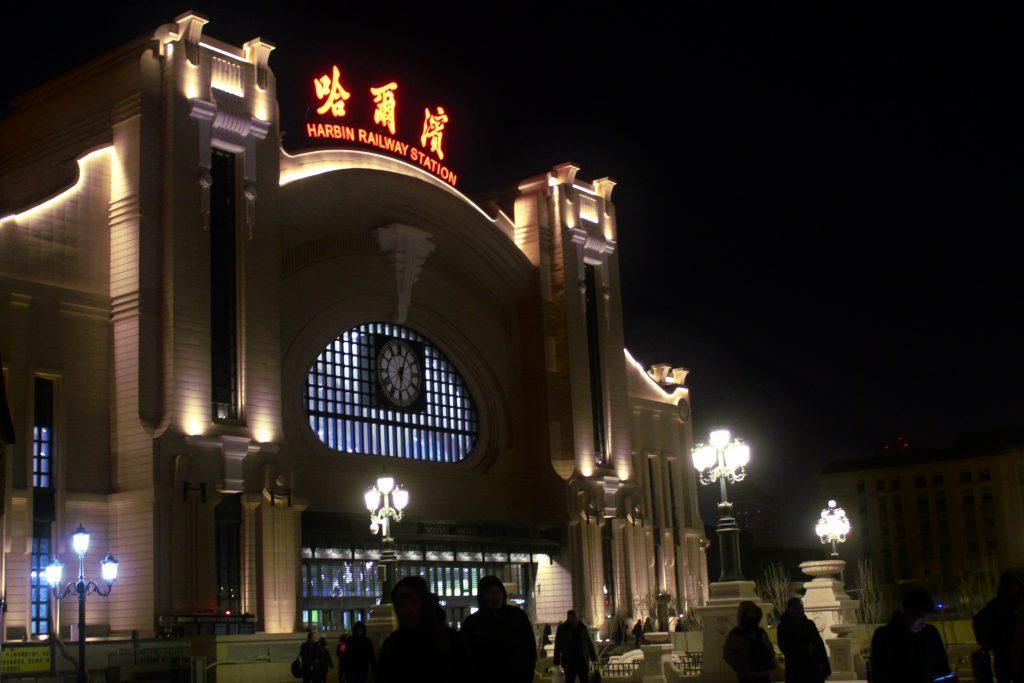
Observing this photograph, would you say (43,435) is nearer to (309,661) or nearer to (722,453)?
(309,661)

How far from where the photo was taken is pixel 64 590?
131 ft

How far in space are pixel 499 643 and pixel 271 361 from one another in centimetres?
3597

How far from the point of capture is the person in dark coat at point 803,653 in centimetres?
1678

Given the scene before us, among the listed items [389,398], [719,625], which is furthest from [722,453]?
[389,398]

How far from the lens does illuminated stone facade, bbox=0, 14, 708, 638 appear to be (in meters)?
41.8

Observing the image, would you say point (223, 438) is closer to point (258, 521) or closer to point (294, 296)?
point (258, 521)

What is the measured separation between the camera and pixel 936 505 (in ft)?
387

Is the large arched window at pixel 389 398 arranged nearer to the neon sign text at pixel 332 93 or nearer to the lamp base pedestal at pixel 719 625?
Result: the neon sign text at pixel 332 93

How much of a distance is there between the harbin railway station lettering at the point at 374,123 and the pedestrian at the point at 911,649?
42167 mm

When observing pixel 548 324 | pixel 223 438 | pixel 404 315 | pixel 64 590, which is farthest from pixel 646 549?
pixel 64 590

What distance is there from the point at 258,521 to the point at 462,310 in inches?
649

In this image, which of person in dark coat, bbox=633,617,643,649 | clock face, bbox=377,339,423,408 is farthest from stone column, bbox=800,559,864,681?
clock face, bbox=377,339,423,408

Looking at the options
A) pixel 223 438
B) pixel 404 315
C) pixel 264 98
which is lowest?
pixel 223 438

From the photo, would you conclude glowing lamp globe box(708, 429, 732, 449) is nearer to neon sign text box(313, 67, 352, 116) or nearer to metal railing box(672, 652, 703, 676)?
metal railing box(672, 652, 703, 676)
